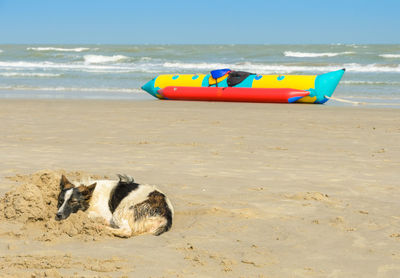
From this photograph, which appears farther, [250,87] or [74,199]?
[250,87]

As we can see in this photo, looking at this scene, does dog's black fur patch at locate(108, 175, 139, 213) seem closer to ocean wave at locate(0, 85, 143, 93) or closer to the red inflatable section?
the red inflatable section

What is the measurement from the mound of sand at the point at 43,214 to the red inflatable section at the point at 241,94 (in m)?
11.8

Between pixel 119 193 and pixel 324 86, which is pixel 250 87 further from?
pixel 119 193

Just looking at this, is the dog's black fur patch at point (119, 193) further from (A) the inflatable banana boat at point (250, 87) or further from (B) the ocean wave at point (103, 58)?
(B) the ocean wave at point (103, 58)

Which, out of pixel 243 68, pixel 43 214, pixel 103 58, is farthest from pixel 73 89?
pixel 103 58

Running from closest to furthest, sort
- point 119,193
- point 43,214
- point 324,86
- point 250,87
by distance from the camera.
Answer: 1. point 119,193
2. point 43,214
3. point 324,86
4. point 250,87

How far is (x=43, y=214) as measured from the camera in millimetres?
4957

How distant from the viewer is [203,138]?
9758 mm

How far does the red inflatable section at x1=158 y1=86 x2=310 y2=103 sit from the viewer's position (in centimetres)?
1669

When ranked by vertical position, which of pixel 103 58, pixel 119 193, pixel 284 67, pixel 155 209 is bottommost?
pixel 103 58

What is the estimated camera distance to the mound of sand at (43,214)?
4605 millimetres

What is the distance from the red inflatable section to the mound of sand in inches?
463

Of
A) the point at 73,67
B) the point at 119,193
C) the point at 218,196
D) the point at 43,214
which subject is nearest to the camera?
the point at 119,193

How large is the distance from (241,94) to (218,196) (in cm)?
1120
